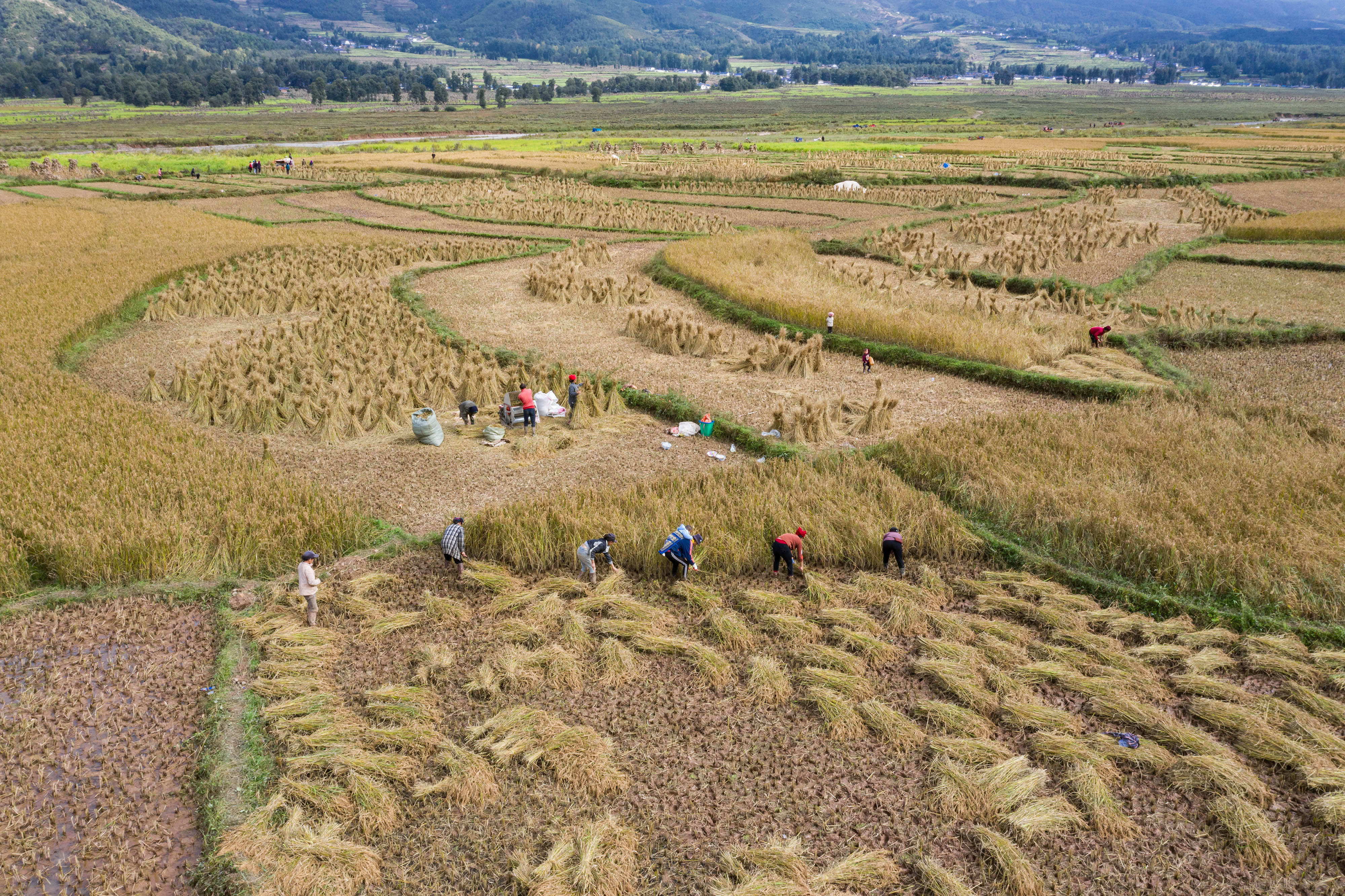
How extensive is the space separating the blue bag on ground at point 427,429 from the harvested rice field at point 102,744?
5.11 meters

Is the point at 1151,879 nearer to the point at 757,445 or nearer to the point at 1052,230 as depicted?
the point at 757,445

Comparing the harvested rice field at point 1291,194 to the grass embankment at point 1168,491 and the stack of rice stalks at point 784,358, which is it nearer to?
the stack of rice stalks at point 784,358

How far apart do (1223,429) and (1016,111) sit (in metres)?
132

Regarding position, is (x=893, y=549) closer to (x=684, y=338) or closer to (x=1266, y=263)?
(x=684, y=338)

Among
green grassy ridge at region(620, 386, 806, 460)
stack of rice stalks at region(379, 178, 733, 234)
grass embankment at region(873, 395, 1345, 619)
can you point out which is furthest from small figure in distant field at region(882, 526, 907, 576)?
stack of rice stalks at region(379, 178, 733, 234)

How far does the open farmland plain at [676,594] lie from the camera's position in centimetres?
603

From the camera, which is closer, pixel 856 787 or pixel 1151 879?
pixel 1151 879

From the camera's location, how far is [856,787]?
6.51 metres

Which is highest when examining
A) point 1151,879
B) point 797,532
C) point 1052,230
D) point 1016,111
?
point 1016,111

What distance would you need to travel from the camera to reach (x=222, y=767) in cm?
664

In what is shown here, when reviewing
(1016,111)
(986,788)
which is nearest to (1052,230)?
(986,788)

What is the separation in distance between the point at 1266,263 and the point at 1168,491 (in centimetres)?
2201

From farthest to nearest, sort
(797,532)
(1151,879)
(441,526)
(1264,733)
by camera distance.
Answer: (441,526) < (797,532) < (1264,733) < (1151,879)

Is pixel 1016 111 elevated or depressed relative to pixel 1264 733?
elevated
